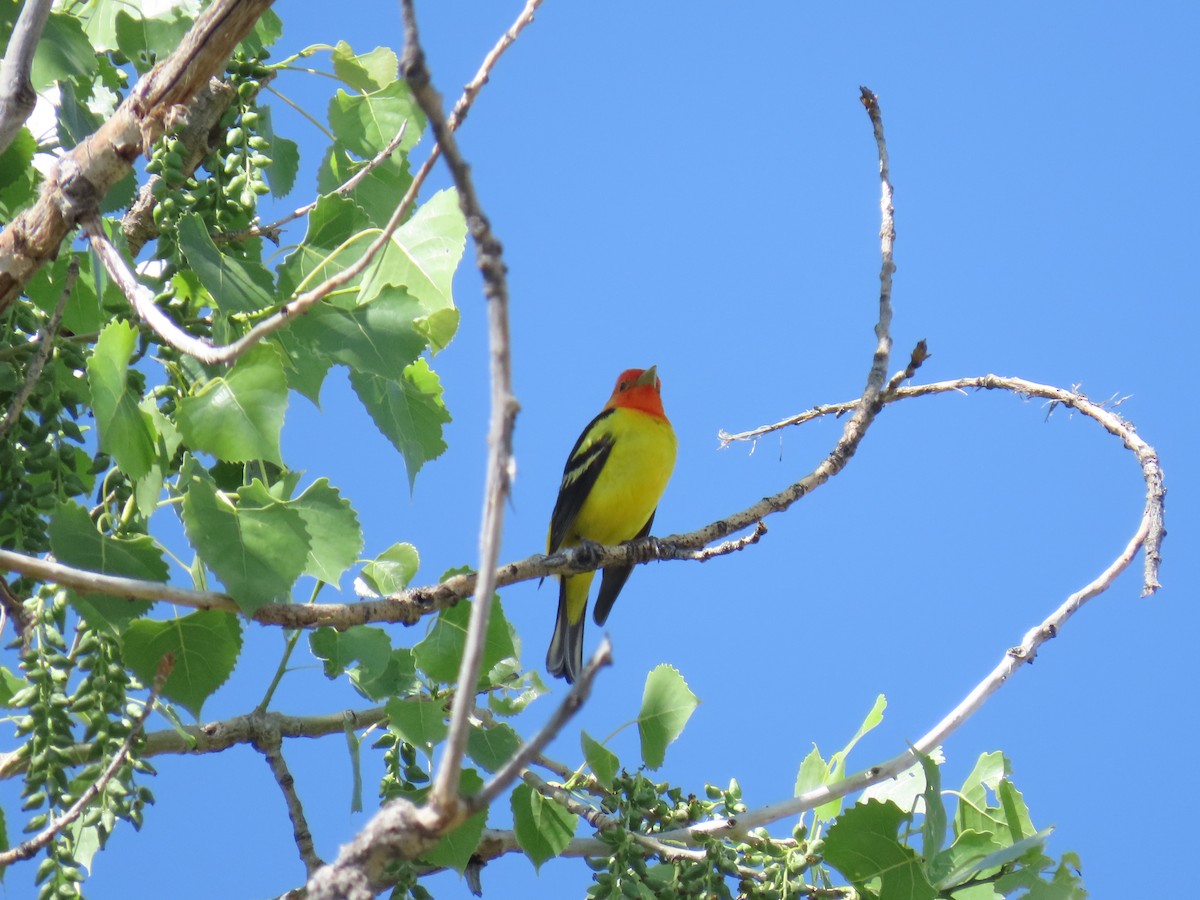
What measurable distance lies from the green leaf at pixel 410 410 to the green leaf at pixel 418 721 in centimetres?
58

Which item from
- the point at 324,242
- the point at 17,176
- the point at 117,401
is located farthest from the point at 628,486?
the point at 117,401

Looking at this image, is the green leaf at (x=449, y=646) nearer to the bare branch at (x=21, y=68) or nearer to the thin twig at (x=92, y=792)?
the thin twig at (x=92, y=792)

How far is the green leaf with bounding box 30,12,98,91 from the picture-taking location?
3.01 meters

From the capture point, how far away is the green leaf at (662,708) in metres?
3.54

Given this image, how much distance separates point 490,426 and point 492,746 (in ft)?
7.15

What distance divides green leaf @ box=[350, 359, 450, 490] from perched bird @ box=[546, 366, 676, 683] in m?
2.35

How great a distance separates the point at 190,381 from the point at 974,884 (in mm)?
2309

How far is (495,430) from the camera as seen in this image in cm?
116

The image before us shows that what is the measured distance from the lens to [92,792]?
90.2 inches

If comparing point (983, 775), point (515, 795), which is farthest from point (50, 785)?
point (983, 775)

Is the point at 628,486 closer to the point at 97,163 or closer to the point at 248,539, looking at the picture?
the point at 248,539

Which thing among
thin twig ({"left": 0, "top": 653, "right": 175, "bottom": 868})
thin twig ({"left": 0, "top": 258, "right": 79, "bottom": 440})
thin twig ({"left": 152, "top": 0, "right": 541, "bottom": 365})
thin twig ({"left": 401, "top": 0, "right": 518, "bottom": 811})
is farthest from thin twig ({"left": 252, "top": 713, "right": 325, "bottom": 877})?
thin twig ({"left": 401, "top": 0, "right": 518, "bottom": 811})

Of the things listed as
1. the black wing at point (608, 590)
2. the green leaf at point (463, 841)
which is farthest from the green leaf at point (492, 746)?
the black wing at point (608, 590)

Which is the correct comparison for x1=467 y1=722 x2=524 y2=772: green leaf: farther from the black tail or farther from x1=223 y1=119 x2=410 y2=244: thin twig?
the black tail
